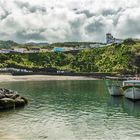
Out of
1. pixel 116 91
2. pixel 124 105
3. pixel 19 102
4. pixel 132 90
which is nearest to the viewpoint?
pixel 19 102

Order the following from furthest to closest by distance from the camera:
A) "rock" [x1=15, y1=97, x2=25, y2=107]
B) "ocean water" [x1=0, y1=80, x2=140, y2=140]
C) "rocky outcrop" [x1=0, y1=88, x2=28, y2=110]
→ "rock" [x1=15, y1=97, x2=25, y2=107] < "rocky outcrop" [x1=0, y1=88, x2=28, y2=110] < "ocean water" [x1=0, y1=80, x2=140, y2=140]

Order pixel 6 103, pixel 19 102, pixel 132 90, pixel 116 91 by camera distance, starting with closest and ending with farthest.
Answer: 1. pixel 6 103
2. pixel 19 102
3. pixel 132 90
4. pixel 116 91

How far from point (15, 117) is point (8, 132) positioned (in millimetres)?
13703

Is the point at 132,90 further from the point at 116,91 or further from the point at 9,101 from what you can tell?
the point at 9,101

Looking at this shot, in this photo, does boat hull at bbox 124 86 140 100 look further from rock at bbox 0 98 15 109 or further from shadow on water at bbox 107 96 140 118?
rock at bbox 0 98 15 109

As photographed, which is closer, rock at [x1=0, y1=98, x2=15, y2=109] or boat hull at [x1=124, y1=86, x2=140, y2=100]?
rock at [x1=0, y1=98, x2=15, y2=109]

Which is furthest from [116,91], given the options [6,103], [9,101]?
[6,103]

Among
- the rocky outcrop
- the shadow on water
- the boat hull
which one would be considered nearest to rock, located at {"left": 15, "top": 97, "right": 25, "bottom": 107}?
the rocky outcrop

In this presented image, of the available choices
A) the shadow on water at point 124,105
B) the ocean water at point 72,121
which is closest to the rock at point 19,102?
the ocean water at point 72,121

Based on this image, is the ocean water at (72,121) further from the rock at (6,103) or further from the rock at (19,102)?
the rock at (6,103)

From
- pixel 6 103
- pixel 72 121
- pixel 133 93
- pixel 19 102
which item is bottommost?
pixel 72 121

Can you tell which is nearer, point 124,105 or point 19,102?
point 19,102

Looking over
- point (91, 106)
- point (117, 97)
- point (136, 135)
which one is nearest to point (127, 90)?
point (117, 97)

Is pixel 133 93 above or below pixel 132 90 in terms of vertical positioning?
below
